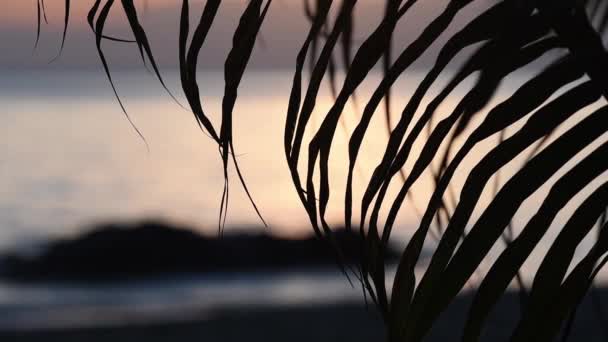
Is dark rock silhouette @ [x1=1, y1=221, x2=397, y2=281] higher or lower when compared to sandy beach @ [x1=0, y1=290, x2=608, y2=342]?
lower

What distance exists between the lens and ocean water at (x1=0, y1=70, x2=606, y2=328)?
6340 millimetres

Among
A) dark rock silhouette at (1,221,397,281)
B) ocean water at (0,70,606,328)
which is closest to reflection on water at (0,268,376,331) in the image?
ocean water at (0,70,606,328)

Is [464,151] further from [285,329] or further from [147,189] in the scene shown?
[147,189]

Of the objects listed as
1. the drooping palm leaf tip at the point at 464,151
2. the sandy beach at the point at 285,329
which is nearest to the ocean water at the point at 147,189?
the drooping palm leaf tip at the point at 464,151

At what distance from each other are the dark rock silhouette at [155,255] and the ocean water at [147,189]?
0.26m

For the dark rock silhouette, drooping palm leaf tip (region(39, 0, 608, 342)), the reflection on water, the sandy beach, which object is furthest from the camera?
the dark rock silhouette

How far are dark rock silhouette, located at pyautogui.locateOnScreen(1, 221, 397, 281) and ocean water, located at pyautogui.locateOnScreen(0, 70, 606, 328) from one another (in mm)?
256

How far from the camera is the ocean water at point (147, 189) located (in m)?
6.34

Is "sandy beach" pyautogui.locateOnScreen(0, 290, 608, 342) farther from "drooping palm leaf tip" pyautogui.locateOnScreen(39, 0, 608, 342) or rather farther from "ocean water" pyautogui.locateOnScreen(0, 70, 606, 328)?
"drooping palm leaf tip" pyautogui.locateOnScreen(39, 0, 608, 342)

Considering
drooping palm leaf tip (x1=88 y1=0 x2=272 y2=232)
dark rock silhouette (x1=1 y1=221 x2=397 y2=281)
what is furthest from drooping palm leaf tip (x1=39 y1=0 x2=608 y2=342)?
dark rock silhouette (x1=1 y1=221 x2=397 y2=281)

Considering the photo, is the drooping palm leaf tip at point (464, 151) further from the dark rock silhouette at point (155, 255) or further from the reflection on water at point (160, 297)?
the dark rock silhouette at point (155, 255)

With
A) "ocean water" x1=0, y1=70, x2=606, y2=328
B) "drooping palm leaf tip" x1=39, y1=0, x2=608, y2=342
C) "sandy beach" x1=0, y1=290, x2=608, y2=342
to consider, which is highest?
"drooping palm leaf tip" x1=39, y1=0, x2=608, y2=342

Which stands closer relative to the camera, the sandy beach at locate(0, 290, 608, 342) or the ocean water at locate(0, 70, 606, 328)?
the sandy beach at locate(0, 290, 608, 342)

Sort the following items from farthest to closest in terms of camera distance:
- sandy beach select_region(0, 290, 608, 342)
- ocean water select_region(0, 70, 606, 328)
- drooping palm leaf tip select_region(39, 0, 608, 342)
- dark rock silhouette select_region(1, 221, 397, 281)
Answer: dark rock silhouette select_region(1, 221, 397, 281) < ocean water select_region(0, 70, 606, 328) < sandy beach select_region(0, 290, 608, 342) < drooping palm leaf tip select_region(39, 0, 608, 342)
